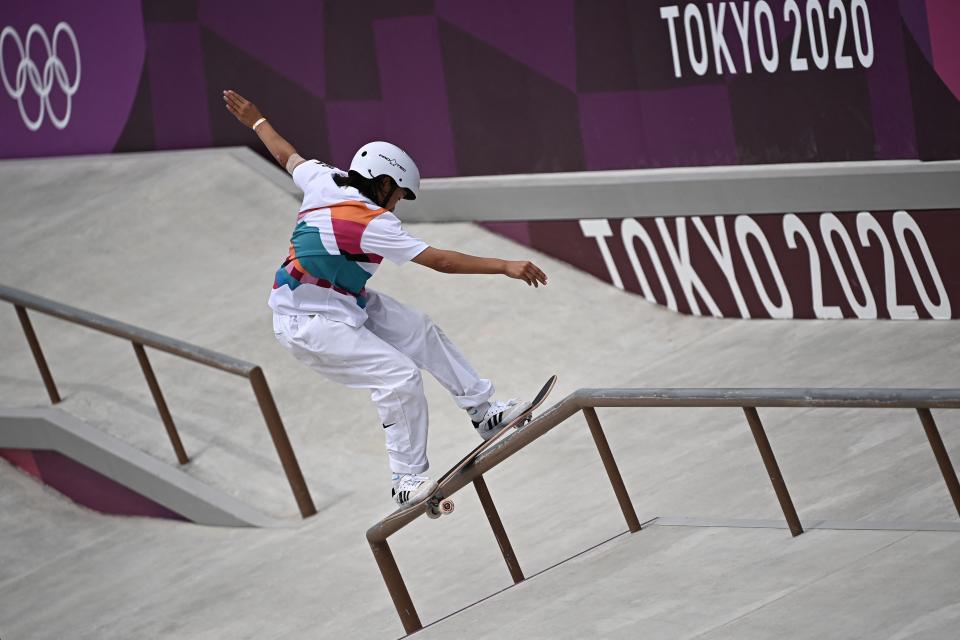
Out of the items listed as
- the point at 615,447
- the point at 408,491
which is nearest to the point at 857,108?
the point at 615,447

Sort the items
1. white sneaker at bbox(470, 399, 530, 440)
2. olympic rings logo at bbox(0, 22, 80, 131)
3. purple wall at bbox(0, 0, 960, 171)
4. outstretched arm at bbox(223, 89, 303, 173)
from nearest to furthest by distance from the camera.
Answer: white sneaker at bbox(470, 399, 530, 440)
outstretched arm at bbox(223, 89, 303, 173)
purple wall at bbox(0, 0, 960, 171)
olympic rings logo at bbox(0, 22, 80, 131)

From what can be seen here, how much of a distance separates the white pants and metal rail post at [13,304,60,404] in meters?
4.06

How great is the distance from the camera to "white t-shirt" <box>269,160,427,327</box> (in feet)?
20.0

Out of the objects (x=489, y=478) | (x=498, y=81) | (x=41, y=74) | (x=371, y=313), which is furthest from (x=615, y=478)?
(x=41, y=74)

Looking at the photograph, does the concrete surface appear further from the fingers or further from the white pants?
the fingers

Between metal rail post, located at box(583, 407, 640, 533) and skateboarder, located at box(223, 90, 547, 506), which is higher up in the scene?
skateboarder, located at box(223, 90, 547, 506)

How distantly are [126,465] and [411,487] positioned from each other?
151 inches

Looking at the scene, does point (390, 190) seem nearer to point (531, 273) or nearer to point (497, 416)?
point (531, 273)

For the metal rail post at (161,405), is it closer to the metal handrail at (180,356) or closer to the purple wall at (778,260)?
the metal handrail at (180,356)

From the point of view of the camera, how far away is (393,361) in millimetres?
6297

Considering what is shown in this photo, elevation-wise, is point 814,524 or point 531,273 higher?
point 531,273

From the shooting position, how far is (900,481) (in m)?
6.21

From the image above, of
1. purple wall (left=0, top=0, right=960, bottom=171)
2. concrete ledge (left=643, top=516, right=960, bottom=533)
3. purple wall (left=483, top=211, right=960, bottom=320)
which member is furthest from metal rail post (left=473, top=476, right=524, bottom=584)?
purple wall (left=0, top=0, right=960, bottom=171)

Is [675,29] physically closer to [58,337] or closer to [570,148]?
[570,148]
